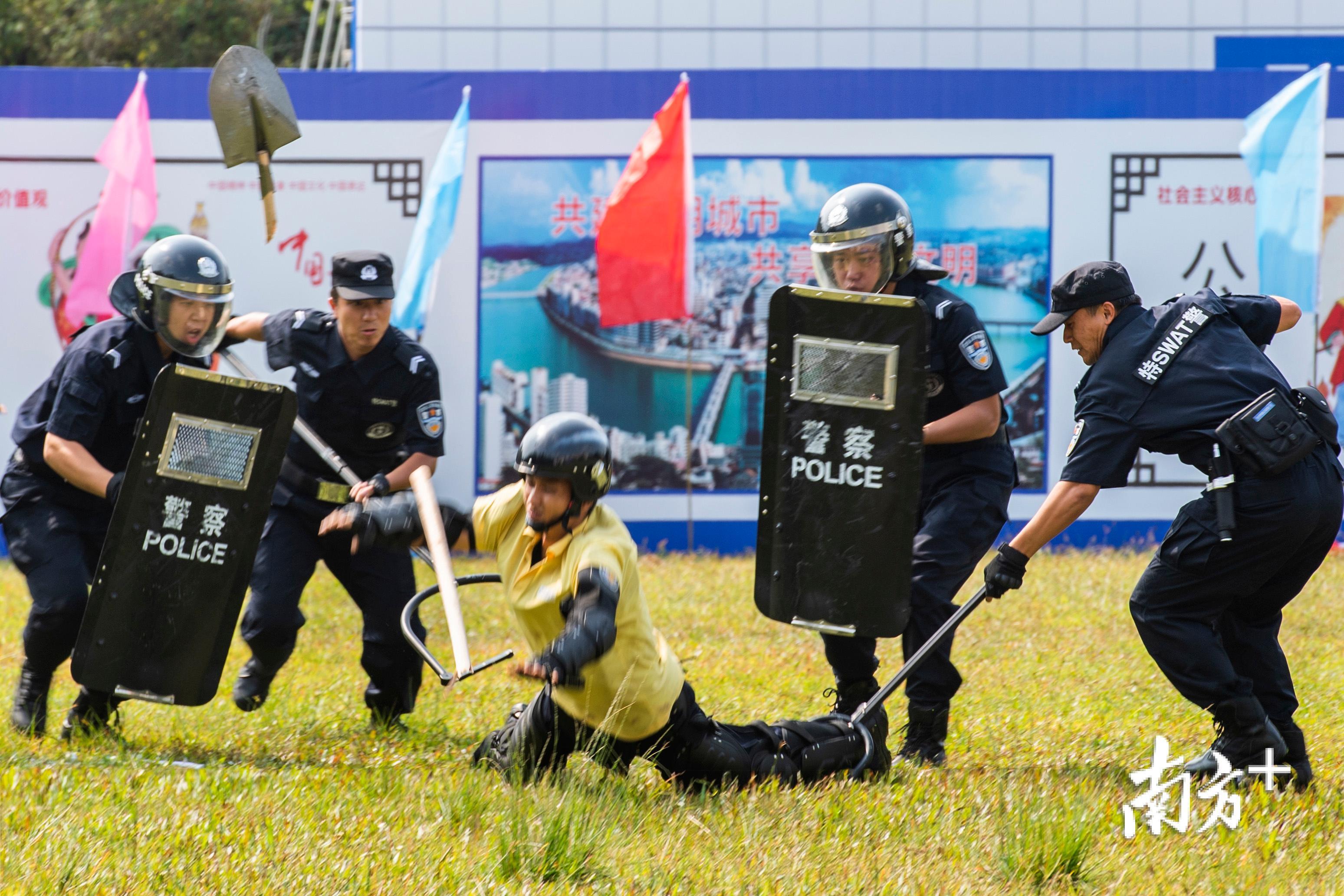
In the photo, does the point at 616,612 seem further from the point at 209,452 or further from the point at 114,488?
the point at 114,488

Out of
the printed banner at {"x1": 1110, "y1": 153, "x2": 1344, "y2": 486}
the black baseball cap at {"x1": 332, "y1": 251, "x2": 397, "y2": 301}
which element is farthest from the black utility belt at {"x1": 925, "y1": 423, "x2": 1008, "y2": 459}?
the printed banner at {"x1": 1110, "y1": 153, "x2": 1344, "y2": 486}

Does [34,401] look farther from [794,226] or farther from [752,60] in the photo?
[752,60]

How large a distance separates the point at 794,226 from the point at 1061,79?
224cm

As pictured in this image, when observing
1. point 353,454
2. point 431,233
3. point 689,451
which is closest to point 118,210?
point 431,233

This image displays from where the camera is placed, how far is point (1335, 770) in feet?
15.0

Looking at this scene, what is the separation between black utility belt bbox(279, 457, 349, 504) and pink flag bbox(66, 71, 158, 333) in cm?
498

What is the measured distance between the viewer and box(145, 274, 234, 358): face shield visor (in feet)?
15.9

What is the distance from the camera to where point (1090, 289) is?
424 cm

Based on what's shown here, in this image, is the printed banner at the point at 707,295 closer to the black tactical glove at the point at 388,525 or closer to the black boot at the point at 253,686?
the black boot at the point at 253,686

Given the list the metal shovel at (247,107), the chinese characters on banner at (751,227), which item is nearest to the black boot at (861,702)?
the metal shovel at (247,107)

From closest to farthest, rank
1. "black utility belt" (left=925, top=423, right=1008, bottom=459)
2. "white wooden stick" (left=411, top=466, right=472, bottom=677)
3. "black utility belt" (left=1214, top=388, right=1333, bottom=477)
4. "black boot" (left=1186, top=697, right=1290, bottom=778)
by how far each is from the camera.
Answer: "white wooden stick" (left=411, top=466, right=472, bottom=677) → "black utility belt" (left=1214, top=388, right=1333, bottom=477) → "black boot" (left=1186, top=697, right=1290, bottom=778) → "black utility belt" (left=925, top=423, right=1008, bottom=459)

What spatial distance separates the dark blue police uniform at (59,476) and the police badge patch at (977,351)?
275 centimetres

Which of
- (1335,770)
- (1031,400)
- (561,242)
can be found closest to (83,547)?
(1335,770)

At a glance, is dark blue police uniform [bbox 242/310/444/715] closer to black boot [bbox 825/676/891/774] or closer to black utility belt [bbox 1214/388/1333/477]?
black boot [bbox 825/676/891/774]
